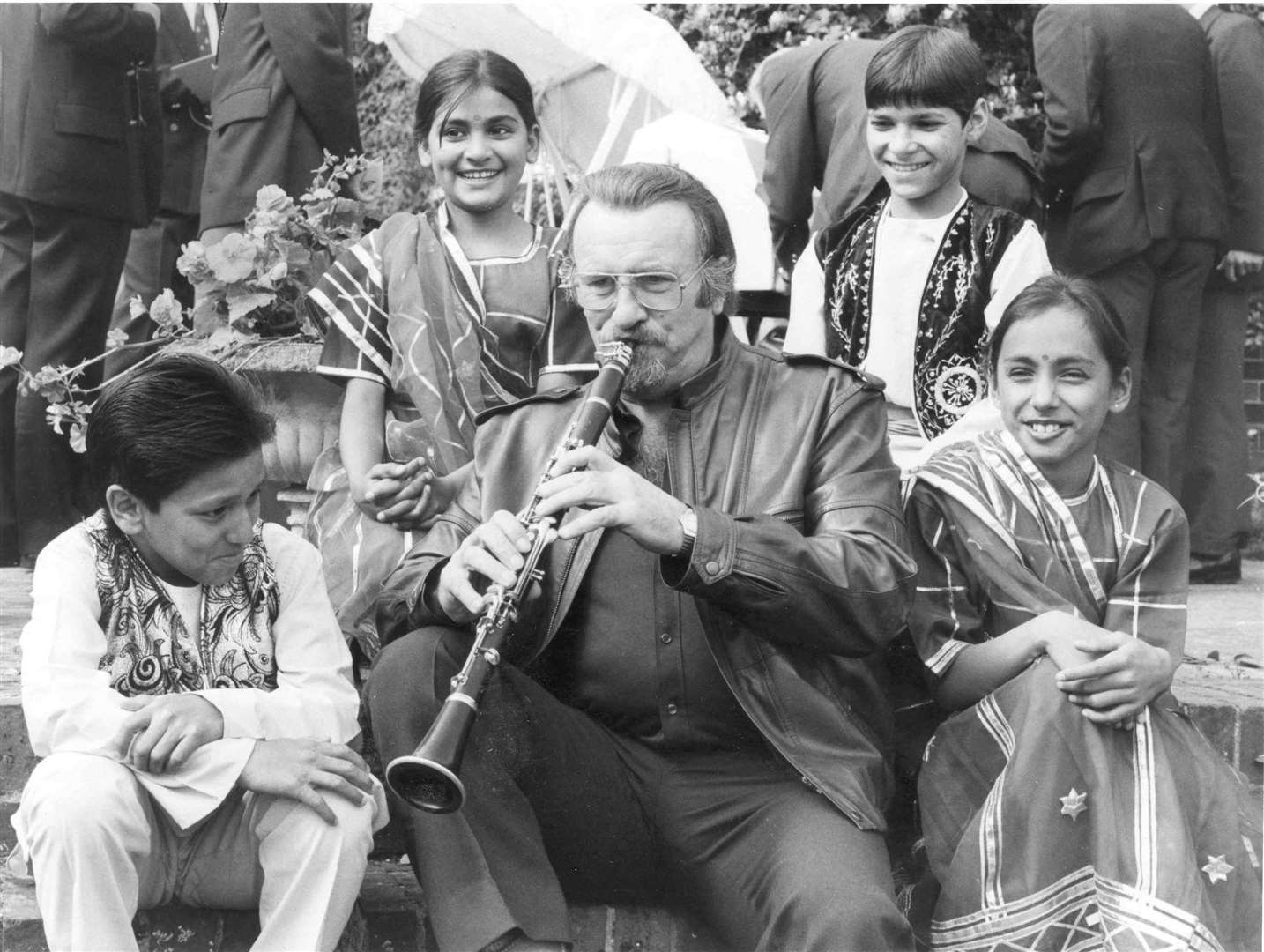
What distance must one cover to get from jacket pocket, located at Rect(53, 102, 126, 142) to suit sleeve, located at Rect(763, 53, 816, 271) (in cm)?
202

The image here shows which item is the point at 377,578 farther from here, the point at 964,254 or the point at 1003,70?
the point at 1003,70

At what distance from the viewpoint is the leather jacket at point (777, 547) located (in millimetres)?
2594

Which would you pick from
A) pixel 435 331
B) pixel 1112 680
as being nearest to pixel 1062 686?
pixel 1112 680

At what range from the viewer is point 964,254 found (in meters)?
3.76

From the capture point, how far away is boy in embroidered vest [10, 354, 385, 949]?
96.0 inches

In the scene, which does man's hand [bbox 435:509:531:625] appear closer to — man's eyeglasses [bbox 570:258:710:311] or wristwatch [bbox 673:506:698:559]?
wristwatch [bbox 673:506:698:559]

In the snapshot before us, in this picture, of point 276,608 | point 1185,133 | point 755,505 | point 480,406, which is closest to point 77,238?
point 480,406

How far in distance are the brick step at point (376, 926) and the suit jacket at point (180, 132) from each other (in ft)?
12.1

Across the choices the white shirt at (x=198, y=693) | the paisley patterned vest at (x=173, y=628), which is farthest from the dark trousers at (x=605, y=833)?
the paisley patterned vest at (x=173, y=628)

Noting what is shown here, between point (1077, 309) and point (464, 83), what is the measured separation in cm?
154

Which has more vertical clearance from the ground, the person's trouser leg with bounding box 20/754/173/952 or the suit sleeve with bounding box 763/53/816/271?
the suit sleeve with bounding box 763/53/816/271

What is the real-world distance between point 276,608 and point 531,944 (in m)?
0.72

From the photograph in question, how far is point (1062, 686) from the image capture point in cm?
272

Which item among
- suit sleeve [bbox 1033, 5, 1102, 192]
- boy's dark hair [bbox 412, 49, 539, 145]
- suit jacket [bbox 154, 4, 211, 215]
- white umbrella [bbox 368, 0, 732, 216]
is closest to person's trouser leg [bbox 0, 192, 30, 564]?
suit jacket [bbox 154, 4, 211, 215]
